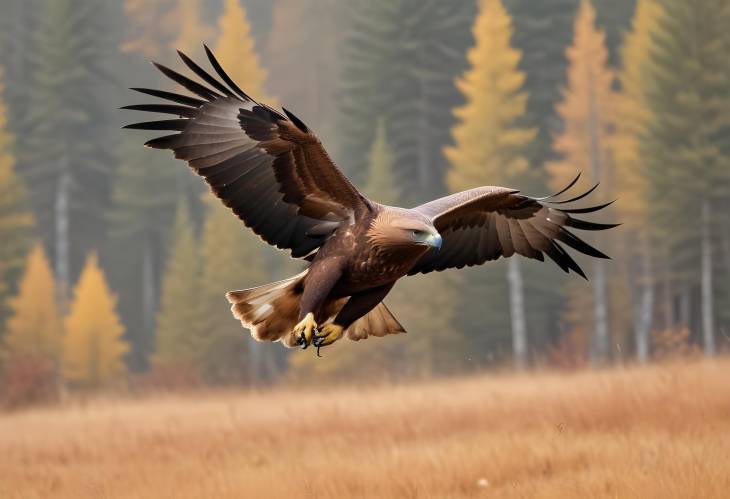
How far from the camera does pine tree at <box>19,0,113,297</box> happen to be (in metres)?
45.4

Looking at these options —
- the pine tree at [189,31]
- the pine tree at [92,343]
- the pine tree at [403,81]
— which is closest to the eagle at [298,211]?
the pine tree at [92,343]

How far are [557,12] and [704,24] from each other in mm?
12938

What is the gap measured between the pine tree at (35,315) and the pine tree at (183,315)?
3615 millimetres

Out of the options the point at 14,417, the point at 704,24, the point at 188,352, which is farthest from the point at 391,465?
the point at 188,352

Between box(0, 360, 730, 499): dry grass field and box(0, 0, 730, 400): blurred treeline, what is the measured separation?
6.30 metres

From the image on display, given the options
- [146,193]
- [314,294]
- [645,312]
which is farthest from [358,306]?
[146,193]

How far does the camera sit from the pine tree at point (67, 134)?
45.4 m

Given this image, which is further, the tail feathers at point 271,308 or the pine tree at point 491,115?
the pine tree at point 491,115

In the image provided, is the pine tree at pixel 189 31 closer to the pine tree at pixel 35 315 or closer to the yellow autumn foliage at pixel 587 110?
the pine tree at pixel 35 315

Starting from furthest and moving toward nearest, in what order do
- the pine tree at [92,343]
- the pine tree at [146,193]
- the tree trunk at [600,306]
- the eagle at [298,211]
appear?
the pine tree at [146,193] → the pine tree at [92,343] → the tree trunk at [600,306] → the eagle at [298,211]

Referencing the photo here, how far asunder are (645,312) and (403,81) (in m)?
13.8

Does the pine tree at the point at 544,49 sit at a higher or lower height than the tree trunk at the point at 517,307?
higher

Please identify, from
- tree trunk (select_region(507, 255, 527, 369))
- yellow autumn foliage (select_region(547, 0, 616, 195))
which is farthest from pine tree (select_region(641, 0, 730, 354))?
tree trunk (select_region(507, 255, 527, 369))

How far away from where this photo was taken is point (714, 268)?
32.3 metres
